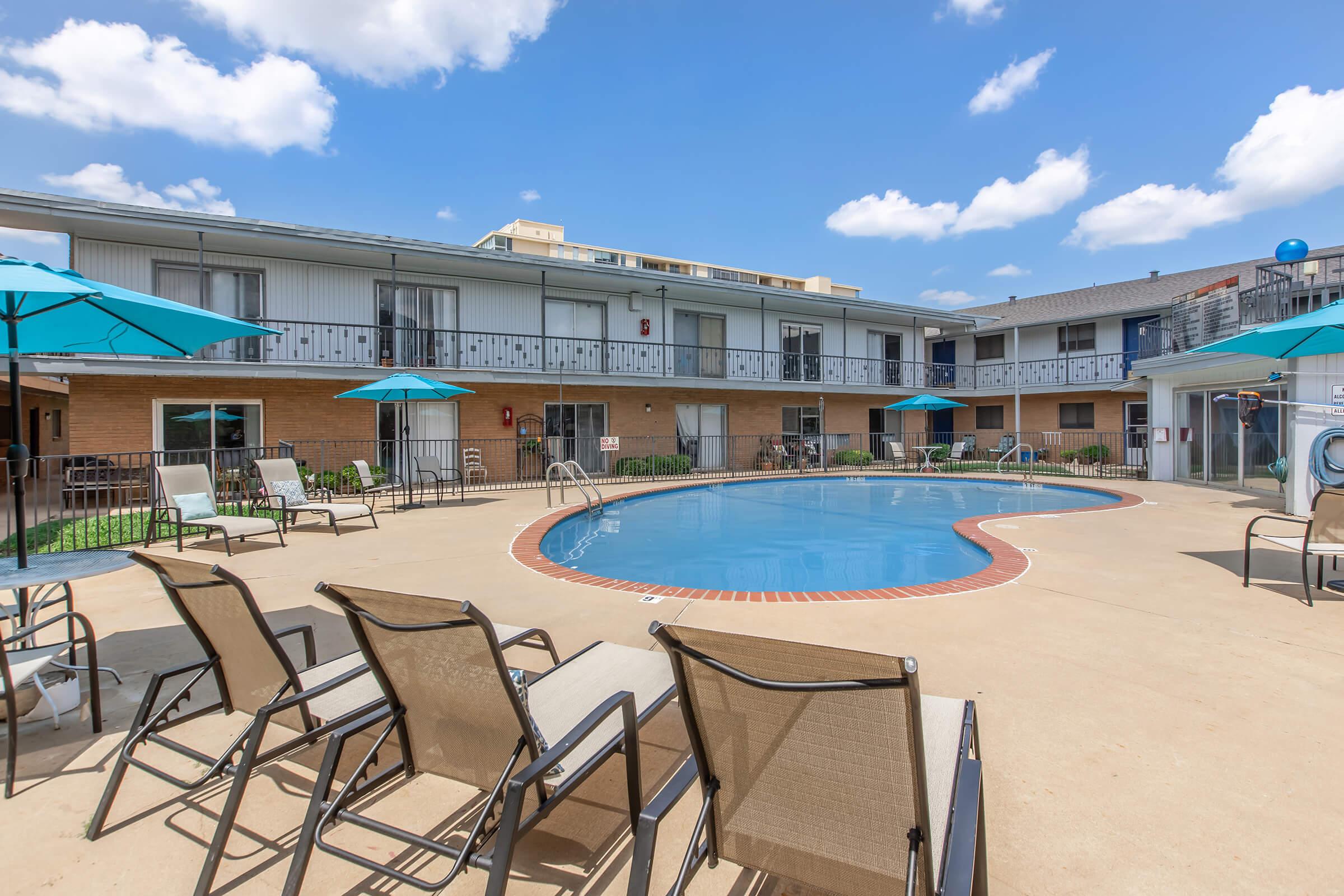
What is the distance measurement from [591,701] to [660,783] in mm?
452

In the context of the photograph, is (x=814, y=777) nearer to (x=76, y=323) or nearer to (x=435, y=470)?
(x=76, y=323)

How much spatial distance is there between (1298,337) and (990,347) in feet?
71.2

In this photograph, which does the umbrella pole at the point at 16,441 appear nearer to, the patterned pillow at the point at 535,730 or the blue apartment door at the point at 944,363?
the patterned pillow at the point at 535,730

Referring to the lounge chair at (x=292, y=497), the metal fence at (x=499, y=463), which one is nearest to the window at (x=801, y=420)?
the metal fence at (x=499, y=463)

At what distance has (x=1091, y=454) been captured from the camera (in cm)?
2136

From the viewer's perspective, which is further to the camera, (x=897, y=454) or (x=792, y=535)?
(x=897, y=454)

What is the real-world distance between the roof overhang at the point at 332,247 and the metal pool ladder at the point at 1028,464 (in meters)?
7.73

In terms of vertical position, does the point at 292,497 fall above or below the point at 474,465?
below

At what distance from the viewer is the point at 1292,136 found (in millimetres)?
20688

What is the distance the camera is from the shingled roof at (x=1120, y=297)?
21906mm

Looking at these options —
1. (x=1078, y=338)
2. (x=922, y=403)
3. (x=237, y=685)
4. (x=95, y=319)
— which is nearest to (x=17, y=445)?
(x=95, y=319)

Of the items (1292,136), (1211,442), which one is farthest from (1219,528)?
(1292,136)

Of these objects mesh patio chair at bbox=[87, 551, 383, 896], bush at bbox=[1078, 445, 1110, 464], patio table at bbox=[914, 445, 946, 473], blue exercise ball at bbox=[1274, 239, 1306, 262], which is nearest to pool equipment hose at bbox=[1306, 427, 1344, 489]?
blue exercise ball at bbox=[1274, 239, 1306, 262]

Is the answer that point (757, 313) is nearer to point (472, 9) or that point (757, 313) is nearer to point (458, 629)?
point (472, 9)
